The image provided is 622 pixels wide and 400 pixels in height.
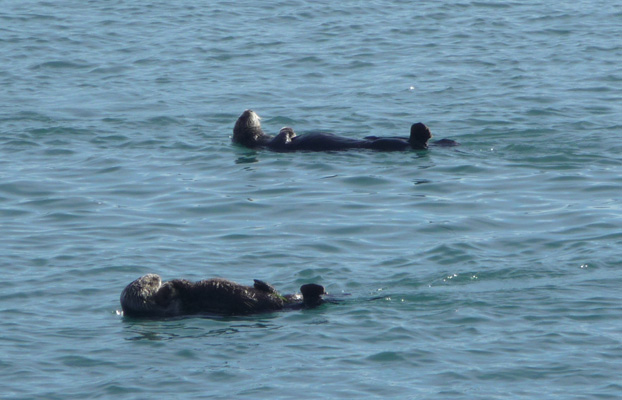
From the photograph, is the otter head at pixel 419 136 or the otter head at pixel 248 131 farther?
the otter head at pixel 248 131

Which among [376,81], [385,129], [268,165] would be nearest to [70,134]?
[268,165]

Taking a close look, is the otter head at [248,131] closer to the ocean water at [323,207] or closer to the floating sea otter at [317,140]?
the floating sea otter at [317,140]

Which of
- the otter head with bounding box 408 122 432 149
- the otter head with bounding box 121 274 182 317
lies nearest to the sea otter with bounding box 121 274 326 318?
the otter head with bounding box 121 274 182 317

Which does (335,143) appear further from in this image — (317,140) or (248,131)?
(248,131)

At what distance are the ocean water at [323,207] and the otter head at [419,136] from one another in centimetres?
11

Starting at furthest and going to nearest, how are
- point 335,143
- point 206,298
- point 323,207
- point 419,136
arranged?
point 335,143
point 419,136
point 323,207
point 206,298

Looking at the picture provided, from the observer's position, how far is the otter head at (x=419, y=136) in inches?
506

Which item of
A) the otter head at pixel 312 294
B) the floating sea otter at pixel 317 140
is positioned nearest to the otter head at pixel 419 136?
the floating sea otter at pixel 317 140

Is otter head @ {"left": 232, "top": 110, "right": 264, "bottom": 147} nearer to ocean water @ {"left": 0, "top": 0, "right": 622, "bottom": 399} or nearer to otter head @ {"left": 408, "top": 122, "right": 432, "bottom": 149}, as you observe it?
ocean water @ {"left": 0, "top": 0, "right": 622, "bottom": 399}

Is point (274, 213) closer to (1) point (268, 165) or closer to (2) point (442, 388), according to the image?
(1) point (268, 165)

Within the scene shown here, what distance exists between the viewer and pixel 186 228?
429 inches

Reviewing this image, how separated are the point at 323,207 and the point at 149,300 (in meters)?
3.28

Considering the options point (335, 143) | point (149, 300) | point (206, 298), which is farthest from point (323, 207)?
point (149, 300)

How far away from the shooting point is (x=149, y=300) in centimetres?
855
